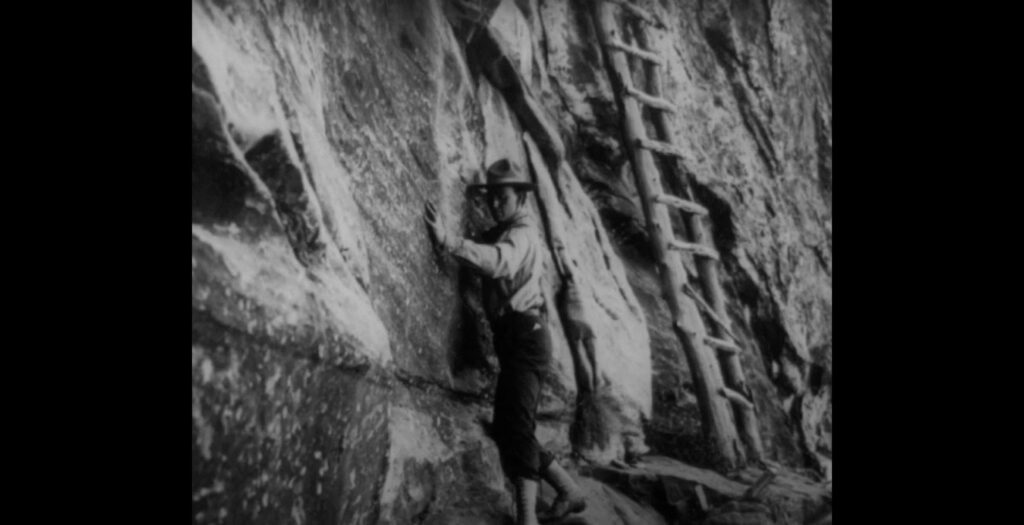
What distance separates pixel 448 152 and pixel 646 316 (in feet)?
3.86

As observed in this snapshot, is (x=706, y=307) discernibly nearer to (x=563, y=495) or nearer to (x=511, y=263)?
(x=511, y=263)

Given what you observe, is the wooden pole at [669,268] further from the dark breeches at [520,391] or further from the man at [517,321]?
the dark breeches at [520,391]

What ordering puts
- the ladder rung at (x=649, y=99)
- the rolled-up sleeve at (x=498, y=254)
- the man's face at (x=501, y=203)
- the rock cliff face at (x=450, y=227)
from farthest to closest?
1. the ladder rung at (x=649, y=99)
2. the man's face at (x=501, y=203)
3. the rolled-up sleeve at (x=498, y=254)
4. the rock cliff face at (x=450, y=227)

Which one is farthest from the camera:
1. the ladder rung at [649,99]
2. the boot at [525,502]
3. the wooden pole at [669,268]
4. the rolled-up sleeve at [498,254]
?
the ladder rung at [649,99]

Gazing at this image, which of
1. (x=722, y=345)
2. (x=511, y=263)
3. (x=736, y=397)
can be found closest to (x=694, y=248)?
(x=722, y=345)

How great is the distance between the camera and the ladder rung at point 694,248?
5000 millimetres

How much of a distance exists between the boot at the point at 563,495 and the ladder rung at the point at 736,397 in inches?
34.0

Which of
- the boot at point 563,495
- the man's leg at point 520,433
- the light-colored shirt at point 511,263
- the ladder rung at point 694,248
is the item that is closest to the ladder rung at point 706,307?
the ladder rung at point 694,248

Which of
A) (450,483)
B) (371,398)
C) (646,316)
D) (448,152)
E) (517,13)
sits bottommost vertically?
(450,483)

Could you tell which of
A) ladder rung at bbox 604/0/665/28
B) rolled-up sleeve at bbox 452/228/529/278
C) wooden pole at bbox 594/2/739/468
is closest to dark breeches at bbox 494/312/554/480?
rolled-up sleeve at bbox 452/228/529/278

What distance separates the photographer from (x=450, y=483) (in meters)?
4.35

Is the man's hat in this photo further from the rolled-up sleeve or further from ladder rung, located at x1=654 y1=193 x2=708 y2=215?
ladder rung, located at x1=654 y1=193 x2=708 y2=215
